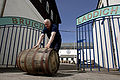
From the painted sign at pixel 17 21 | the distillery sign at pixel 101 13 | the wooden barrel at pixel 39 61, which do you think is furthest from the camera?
the painted sign at pixel 17 21

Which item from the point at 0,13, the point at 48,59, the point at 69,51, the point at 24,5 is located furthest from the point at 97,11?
the point at 69,51

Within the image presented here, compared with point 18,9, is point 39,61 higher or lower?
lower

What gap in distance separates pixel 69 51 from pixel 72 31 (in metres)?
27.5

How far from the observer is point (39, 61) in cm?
223

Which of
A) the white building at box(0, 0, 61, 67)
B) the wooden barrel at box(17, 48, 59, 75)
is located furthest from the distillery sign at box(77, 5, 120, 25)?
the wooden barrel at box(17, 48, 59, 75)

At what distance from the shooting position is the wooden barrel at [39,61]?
2203mm

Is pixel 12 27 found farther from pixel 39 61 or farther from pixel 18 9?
pixel 39 61

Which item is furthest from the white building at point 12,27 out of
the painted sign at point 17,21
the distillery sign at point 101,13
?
Answer: the distillery sign at point 101,13

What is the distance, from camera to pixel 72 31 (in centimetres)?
1043

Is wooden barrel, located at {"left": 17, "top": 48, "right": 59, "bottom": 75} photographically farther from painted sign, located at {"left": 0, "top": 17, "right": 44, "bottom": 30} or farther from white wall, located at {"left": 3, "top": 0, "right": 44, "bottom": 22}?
white wall, located at {"left": 3, "top": 0, "right": 44, "bottom": 22}

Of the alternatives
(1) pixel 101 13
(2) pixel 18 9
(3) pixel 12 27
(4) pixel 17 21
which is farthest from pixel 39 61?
(2) pixel 18 9

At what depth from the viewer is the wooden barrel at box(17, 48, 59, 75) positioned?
2203 millimetres

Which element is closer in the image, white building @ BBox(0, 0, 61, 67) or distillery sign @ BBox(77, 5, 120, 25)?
distillery sign @ BBox(77, 5, 120, 25)

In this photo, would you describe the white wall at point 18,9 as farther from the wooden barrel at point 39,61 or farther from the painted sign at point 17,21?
the wooden barrel at point 39,61
